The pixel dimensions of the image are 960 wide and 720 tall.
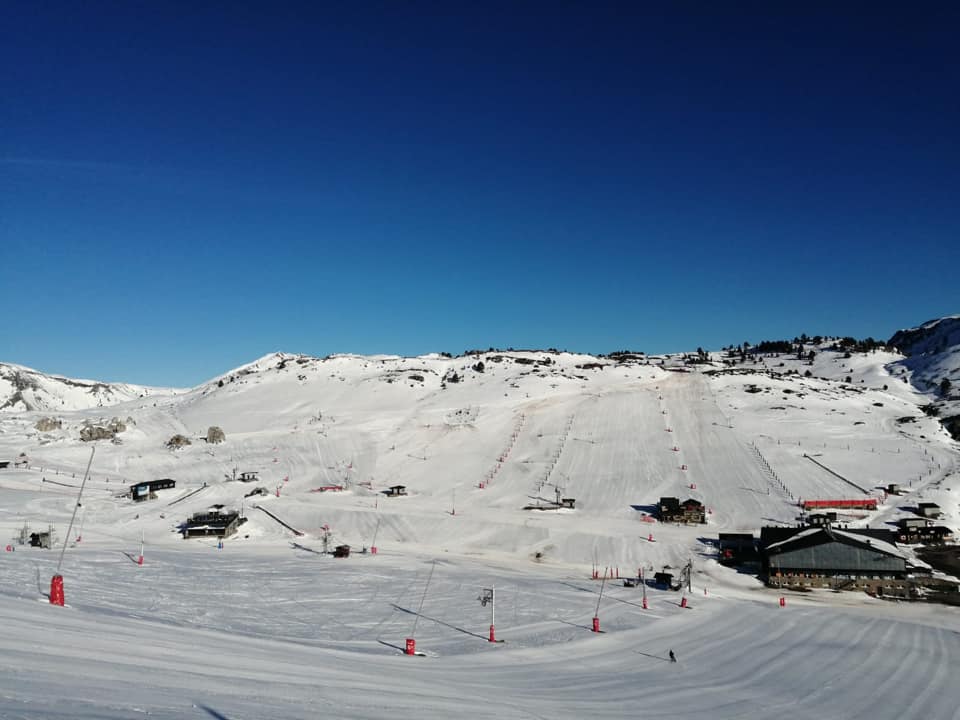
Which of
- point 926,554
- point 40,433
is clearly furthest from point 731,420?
point 40,433

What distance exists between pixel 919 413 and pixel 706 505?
6161cm

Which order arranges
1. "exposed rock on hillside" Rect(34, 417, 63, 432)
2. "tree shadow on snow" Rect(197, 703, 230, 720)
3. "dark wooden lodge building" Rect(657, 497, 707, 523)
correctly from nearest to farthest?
"tree shadow on snow" Rect(197, 703, 230, 720)
"dark wooden lodge building" Rect(657, 497, 707, 523)
"exposed rock on hillside" Rect(34, 417, 63, 432)

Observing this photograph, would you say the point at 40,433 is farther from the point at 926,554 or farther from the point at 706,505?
the point at 926,554

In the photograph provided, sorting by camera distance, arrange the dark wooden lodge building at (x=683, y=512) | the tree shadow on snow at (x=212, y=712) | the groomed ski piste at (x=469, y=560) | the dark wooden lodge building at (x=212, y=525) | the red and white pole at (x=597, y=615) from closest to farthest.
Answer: the tree shadow on snow at (x=212, y=712)
the groomed ski piste at (x=469, y=560)
the red and white pole at (x=597, y=615)
the dark wooden lodge building at (x=212, y=525)
the dark wooden lodge building at (x=683, y=512)

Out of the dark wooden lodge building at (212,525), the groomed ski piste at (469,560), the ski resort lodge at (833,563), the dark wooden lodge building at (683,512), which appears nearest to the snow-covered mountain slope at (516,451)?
the groomed ski piste at (469,560)

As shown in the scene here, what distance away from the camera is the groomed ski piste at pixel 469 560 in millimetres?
14625

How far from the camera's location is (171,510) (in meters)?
57.9

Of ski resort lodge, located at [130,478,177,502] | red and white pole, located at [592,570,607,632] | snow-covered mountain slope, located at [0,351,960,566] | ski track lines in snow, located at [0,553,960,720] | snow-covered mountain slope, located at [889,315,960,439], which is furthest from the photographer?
snow-covered mountain slope, located at [889,315,960,439]

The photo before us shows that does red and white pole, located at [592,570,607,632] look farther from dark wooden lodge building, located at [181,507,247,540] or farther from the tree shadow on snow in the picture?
dark wooden lodge building, located at [181,507,247,540]

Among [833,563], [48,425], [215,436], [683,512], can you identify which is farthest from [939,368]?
[48,425]

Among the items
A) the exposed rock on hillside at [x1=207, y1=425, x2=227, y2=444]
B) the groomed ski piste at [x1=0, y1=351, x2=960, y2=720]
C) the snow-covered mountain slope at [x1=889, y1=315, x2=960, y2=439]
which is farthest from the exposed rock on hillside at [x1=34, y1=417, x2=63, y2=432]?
the snow-covered mountain slope at [x1=889, y1=315, x2=960, y2=439]

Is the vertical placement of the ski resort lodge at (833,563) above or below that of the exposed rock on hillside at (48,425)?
below

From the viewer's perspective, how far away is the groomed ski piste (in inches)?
576

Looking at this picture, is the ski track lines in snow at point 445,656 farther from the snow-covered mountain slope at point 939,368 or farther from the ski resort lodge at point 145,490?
the snow-covered mountain slope at point 939,368
